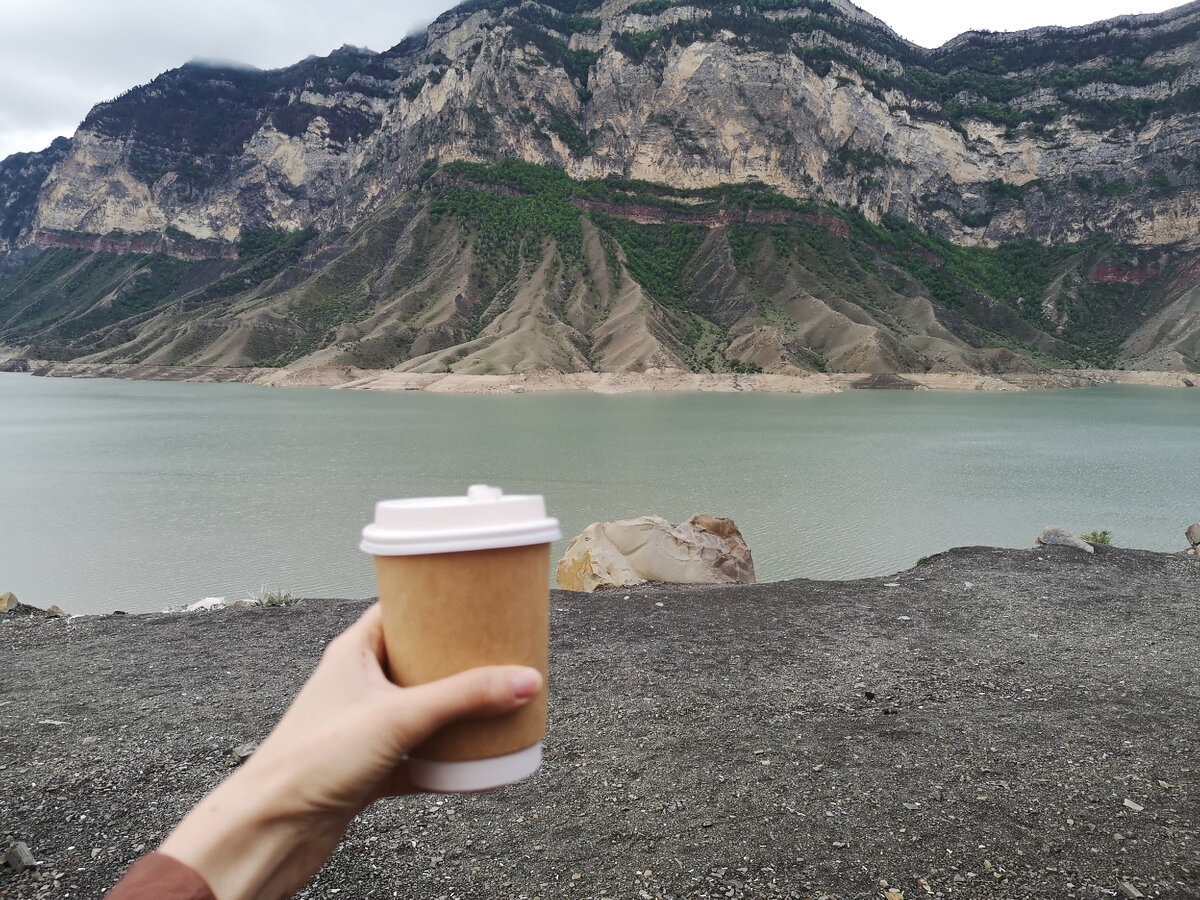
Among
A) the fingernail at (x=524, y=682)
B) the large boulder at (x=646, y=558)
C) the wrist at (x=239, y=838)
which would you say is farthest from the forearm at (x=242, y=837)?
the large boulder at (x=646, y=558)

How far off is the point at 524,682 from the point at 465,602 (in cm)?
19

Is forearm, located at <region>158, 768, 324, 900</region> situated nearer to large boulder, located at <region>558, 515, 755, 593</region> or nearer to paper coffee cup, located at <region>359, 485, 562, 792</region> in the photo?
paper coffee cup, located at <region>359, 485, 562, 792</region>

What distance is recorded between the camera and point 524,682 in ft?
4.68

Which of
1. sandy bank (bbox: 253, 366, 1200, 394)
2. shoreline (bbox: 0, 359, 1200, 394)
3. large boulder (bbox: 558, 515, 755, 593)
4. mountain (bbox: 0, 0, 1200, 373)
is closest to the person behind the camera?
large boulder (bbox: 558, 515, 755, 593)

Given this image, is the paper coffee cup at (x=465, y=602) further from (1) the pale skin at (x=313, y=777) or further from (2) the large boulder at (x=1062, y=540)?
(2) the large boulder at (x=1062, y=540)

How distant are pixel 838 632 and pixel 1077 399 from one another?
7921 centimetres

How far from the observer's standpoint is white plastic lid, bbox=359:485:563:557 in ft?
4.49

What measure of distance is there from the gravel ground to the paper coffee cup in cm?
252

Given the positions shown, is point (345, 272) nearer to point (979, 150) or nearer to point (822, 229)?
point (822, 229)

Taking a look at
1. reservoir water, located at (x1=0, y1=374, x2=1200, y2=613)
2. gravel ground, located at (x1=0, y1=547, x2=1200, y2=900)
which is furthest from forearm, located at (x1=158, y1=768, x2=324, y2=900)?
reservoir water, located at (x1=0, y1=374, x2=1200, y2=613)

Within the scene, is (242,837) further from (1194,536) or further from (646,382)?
(646,382)

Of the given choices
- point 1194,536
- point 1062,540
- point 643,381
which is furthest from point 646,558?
point 643,381

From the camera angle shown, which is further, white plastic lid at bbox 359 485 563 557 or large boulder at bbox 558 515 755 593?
large boulder at bbox 558 515 755 593

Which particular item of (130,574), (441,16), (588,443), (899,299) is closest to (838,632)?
(130,574)
